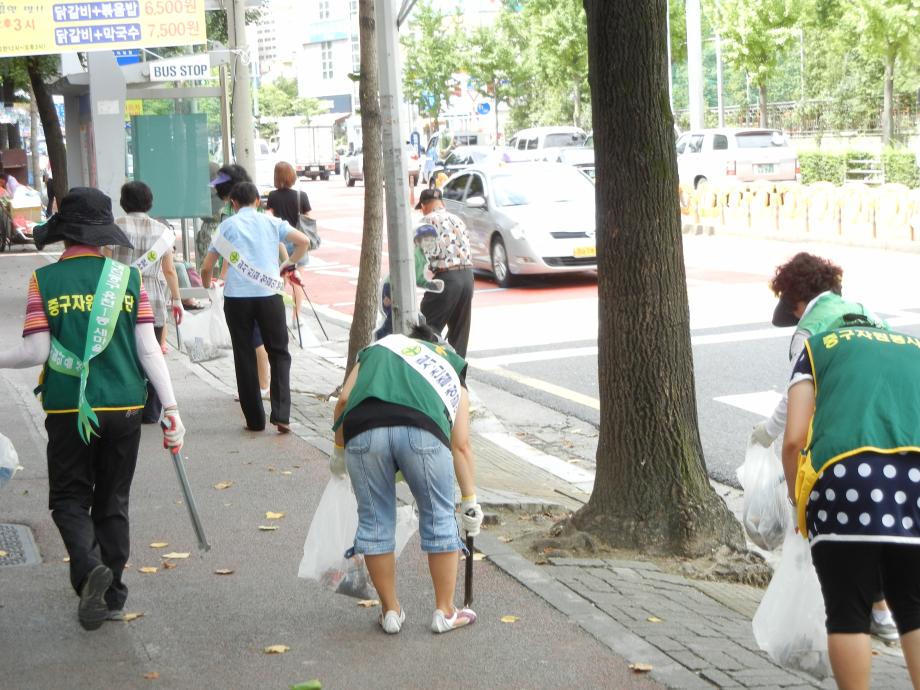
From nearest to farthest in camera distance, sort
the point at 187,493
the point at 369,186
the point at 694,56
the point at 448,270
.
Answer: the point at 187,493 → the point at 448,270 → the point at 369,186 → the point at 694,56

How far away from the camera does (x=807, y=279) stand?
496 cm

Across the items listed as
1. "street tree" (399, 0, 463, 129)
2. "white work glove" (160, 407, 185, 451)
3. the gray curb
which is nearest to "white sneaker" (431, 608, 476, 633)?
the gray curb

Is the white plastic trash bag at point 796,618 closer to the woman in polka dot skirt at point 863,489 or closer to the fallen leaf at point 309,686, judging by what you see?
the woman in polka dot skirt at point 863,489

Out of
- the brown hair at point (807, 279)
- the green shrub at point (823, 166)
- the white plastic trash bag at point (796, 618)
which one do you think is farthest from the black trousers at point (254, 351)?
the green shrub at point (823, 166)

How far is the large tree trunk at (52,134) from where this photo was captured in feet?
94.7

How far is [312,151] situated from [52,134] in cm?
3840

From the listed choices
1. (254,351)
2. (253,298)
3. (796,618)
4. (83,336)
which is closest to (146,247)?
(253,298)

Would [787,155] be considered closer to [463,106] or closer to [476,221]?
[476,221]

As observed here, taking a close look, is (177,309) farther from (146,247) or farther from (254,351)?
(254,351)

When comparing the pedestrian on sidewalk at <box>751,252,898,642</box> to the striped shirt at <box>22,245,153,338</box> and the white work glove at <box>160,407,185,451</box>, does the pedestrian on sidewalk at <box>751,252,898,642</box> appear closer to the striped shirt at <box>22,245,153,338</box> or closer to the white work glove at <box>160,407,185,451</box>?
the white work glove at <box>160,407,185,451</box>

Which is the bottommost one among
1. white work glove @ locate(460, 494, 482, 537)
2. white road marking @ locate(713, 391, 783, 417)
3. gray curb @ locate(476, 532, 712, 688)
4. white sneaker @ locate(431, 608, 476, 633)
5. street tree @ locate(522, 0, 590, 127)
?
white road marking @ locate(713, 391, 783, 417)

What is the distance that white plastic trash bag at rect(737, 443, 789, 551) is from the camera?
18.2ft

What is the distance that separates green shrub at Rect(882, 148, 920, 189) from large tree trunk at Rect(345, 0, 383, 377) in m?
22.1

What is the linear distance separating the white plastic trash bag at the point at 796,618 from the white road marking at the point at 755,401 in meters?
5.82
